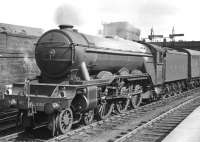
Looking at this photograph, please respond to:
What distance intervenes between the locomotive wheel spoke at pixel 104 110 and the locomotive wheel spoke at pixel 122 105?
52cm

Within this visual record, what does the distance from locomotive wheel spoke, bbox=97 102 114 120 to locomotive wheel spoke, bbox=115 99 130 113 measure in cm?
52

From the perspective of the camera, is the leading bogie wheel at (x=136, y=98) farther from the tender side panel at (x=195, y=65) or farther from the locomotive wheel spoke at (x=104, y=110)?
the tender side panel at (x=195, y=65)

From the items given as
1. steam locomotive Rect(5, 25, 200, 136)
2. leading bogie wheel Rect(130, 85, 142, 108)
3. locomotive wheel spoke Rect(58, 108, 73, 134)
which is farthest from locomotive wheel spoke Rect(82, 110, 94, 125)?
leading bogie wheel Rect(130, 85, 142, 108)

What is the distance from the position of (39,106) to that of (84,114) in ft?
5.67

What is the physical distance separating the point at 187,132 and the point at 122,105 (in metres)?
4.45

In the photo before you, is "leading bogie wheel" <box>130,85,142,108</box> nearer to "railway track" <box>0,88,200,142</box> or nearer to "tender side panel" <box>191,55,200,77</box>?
"railway track" <box>0,88,200,142</box>

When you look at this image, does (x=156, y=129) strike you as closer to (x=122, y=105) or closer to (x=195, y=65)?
(x=122, y=105)

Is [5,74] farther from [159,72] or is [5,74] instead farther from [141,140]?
[141,140]

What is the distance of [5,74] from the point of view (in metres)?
14.0

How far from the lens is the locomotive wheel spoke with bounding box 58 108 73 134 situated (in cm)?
801

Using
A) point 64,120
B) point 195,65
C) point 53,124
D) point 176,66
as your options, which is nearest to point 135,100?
point 64,120

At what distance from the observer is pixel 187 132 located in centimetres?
777

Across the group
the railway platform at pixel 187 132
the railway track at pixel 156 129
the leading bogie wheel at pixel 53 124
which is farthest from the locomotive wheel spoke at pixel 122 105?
the leading bogie wheel at pixel 53 124

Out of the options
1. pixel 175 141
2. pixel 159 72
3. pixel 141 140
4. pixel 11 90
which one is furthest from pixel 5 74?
pixel 175 141
